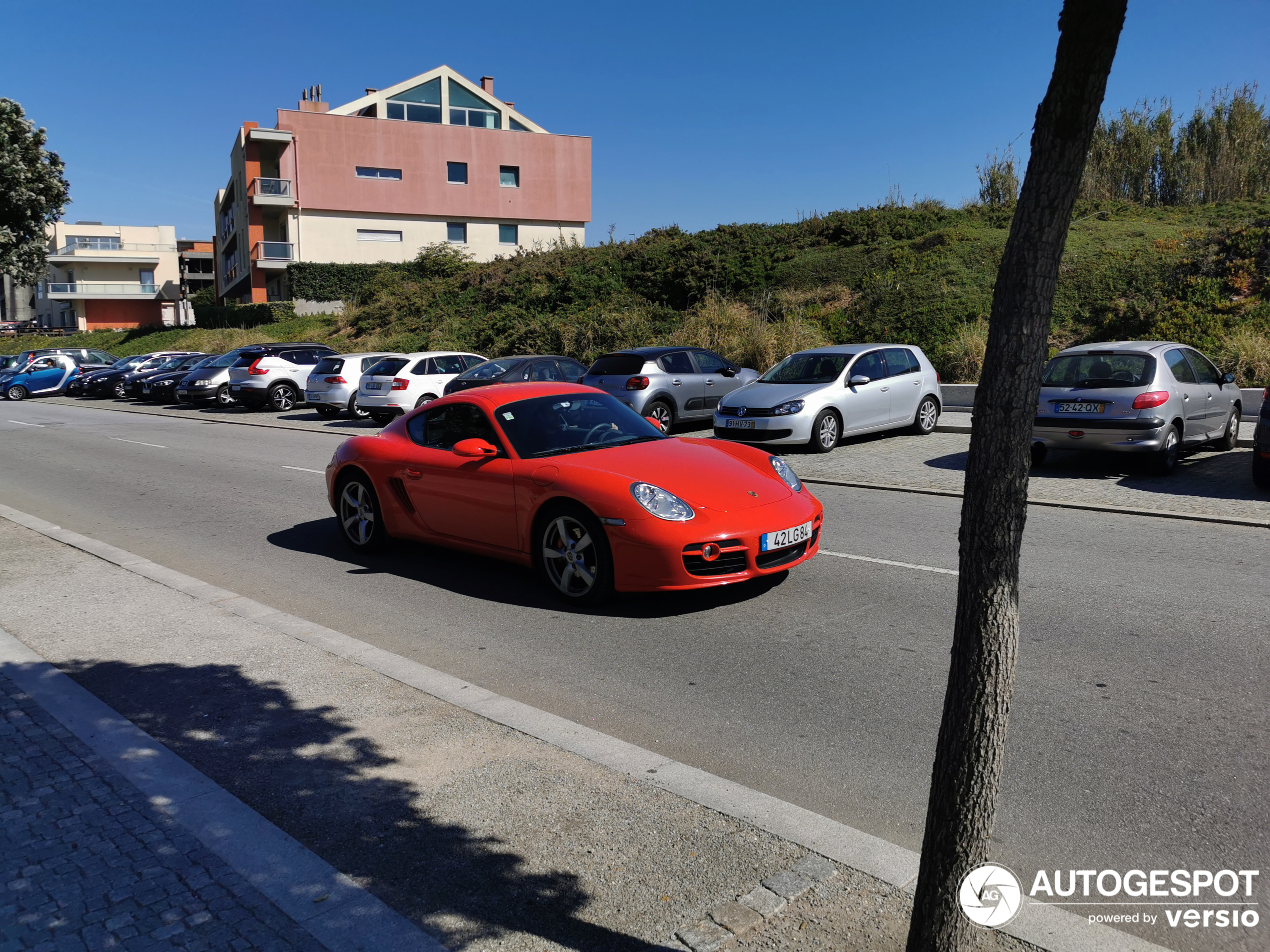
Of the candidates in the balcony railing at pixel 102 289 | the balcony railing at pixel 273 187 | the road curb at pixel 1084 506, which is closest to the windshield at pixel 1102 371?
the road curb at pixel 1084 506

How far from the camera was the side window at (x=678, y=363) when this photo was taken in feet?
56.9

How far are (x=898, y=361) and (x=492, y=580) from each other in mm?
9849

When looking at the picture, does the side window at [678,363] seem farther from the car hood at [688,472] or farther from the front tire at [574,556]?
the front tire at [574,556]

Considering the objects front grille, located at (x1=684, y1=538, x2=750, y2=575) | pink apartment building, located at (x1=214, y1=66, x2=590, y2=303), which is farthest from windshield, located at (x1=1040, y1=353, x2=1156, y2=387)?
pink apartment building, located at (x1=214, y1=66, x2=590, y2=303)

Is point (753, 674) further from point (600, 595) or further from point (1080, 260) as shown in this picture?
point (1080, 260)

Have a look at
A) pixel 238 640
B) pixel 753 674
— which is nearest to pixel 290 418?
pixel 238 640

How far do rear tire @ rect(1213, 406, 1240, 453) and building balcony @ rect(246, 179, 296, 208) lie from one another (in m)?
46.2

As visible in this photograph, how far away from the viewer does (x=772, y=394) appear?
1452cm

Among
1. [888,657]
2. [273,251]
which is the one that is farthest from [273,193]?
[888,657]

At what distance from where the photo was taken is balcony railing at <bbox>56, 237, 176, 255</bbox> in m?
88.3

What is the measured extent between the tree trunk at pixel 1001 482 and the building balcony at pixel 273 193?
52.4m

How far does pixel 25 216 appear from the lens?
133 feet

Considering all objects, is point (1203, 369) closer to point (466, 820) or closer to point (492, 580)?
point (492, 580)

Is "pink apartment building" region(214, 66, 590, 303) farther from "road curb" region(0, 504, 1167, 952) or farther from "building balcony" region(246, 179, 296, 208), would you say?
"road curb" region(0, 504, 1167, 952)
